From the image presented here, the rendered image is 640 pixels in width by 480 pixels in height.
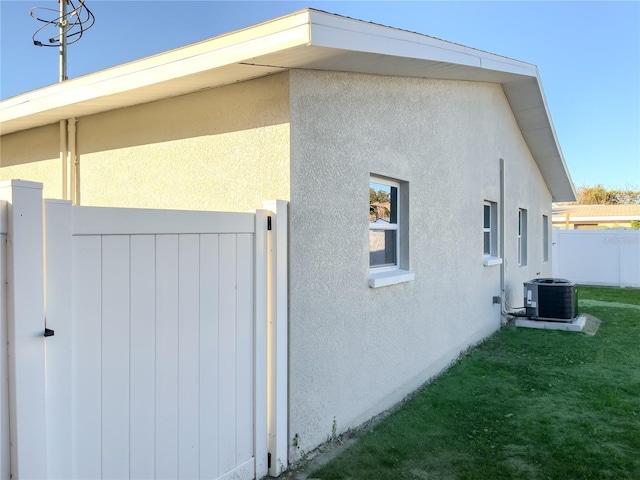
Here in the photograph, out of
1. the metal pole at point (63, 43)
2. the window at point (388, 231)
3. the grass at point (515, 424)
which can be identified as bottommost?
the grass at point (515, 424)

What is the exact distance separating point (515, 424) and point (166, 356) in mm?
3864

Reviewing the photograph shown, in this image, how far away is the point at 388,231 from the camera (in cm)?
585

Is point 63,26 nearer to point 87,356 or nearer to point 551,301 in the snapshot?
point 87,356

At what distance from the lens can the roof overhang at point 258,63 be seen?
11.3ft

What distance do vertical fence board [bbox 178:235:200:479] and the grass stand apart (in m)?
1.18

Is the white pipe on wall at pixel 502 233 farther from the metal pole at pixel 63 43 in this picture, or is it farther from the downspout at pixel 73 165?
the metal pole at pixel 63 43

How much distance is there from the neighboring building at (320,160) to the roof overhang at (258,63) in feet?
0.06

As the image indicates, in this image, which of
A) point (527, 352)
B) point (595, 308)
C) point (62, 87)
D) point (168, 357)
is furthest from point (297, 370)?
point (595, 308)

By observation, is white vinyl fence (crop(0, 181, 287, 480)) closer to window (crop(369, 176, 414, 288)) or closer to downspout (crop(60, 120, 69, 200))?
window (crop(369, 176, 414, 288))

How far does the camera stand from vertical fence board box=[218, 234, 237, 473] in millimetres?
3322

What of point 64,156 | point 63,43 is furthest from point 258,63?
point 63,43

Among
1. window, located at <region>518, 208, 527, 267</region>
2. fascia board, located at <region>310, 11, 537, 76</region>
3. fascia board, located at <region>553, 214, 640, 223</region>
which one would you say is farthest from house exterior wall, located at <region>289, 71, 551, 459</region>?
fascia board, located at <region>553, 214, 640, 223</region>

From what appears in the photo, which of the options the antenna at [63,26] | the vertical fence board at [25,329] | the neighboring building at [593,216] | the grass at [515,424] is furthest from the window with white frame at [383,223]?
the neighboring building at [593,216]

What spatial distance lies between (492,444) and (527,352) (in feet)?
13.7
